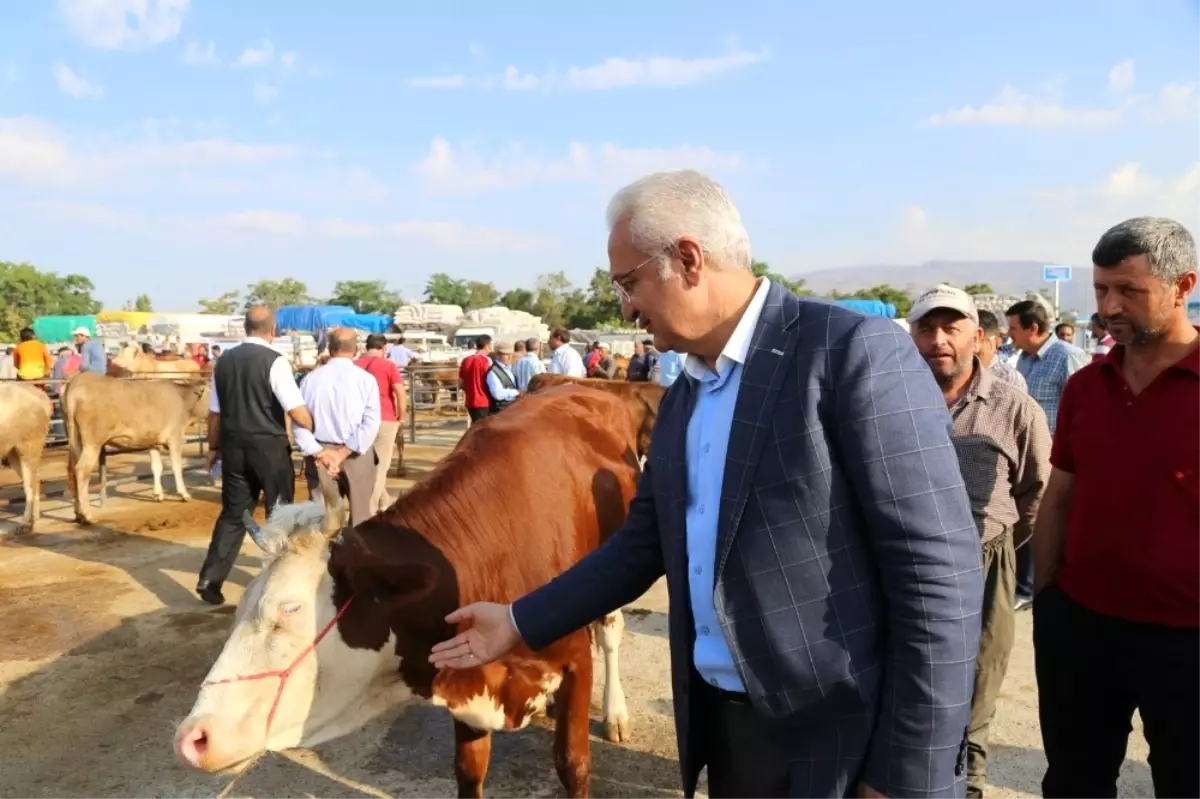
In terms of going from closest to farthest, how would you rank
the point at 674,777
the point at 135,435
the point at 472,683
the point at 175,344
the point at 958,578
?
the point at 958,578 → the point at 472,683 → the point at 674,777 → the point at 135,435 → the point at 175,344

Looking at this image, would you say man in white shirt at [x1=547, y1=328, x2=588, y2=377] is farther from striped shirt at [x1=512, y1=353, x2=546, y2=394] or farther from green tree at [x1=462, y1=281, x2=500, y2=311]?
green tree at [x1=462, y1=281, x2=500, y2=311]

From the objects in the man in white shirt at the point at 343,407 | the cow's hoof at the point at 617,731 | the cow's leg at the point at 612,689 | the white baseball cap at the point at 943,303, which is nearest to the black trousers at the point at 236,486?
the man in white shirt at the point at 343,407

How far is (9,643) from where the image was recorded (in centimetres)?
546

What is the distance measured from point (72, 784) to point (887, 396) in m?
4.20

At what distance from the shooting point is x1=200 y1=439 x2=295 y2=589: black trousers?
6.23 meters

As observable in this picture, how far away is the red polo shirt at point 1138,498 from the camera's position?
212cm

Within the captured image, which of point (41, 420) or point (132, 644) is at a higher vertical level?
point (41, 420)

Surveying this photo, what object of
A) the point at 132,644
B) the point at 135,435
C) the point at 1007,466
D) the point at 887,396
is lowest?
the point at 132,644

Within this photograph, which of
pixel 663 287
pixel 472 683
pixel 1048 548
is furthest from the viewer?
pixel 472 683

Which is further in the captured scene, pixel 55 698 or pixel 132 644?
pixel 132 644

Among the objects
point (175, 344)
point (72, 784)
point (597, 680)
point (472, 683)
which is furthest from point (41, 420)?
point (175, 344)

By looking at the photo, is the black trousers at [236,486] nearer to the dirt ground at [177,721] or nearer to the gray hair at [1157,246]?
the dirt ground at [177,721]

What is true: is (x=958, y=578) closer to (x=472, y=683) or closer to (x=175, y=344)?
(x=472, y=683)

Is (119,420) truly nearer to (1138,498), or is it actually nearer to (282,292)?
(1138,498)
